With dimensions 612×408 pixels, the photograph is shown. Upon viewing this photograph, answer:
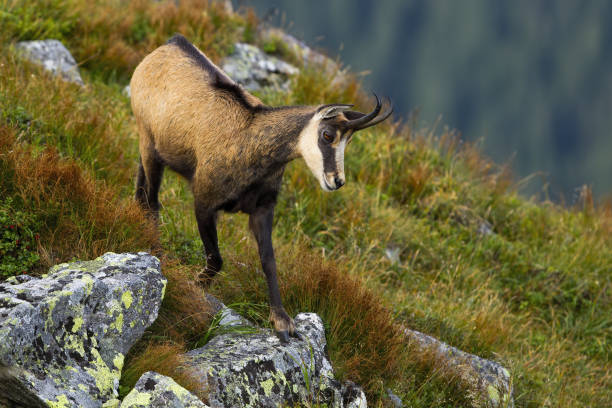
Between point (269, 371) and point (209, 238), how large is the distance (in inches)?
50.8

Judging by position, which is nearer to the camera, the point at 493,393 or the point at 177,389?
the point at 177,389

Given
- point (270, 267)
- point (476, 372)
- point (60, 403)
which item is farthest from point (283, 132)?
point (476, 372)

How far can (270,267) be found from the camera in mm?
4535

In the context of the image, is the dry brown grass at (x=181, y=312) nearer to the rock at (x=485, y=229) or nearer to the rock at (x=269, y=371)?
the rock at (x=269, y=371)

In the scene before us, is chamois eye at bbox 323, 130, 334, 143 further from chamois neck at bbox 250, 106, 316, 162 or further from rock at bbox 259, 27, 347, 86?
rock at bbox 259, 27, 347, 86

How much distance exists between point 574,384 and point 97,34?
8285 millimetres

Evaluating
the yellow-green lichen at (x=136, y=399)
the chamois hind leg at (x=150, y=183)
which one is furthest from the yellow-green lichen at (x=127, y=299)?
the chamois hind leg at (x=150, y=183)

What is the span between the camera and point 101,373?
339 cm

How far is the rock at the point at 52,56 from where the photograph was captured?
26.5ft

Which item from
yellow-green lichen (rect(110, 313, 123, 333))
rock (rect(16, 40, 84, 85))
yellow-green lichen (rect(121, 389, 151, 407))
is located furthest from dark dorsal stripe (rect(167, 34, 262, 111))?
rock (rect(16, 40, 84, 85))

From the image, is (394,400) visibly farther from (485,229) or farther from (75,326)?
(485,229)

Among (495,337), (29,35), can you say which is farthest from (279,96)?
(495,337)

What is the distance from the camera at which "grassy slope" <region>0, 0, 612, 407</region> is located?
14.9 feet

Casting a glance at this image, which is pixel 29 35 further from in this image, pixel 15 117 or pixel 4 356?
pixel 4 356
